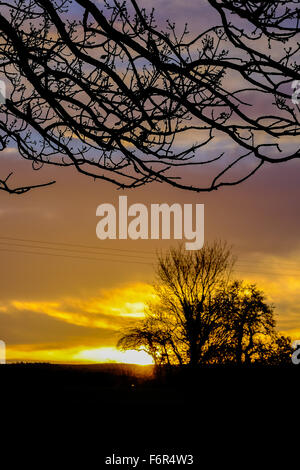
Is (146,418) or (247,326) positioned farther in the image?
(247,326)

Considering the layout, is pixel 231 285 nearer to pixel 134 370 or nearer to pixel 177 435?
pixel 134 370

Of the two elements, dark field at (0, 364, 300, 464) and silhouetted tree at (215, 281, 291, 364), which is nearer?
dark field at (0, 364, 300, 464)

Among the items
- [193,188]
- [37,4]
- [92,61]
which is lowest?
[193,188]

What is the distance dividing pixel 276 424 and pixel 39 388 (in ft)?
14.1

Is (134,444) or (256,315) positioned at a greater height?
(256,315)

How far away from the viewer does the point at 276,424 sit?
32.8 ft

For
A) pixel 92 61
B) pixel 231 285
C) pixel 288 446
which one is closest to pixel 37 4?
pixel 92 61

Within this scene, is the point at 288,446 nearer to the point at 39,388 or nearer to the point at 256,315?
the point at 39,388

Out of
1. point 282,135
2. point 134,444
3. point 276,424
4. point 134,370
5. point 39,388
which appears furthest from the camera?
point 134,370

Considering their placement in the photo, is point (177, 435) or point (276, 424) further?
point (276, 424)

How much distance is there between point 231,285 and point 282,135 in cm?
2649

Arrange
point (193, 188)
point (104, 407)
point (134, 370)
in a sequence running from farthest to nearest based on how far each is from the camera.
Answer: point (134, 370) < point (104, 407) < point (193, 188)

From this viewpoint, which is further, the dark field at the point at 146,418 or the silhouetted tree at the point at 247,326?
the silhouetted tree at the point at 247,326

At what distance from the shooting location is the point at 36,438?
8.70m
